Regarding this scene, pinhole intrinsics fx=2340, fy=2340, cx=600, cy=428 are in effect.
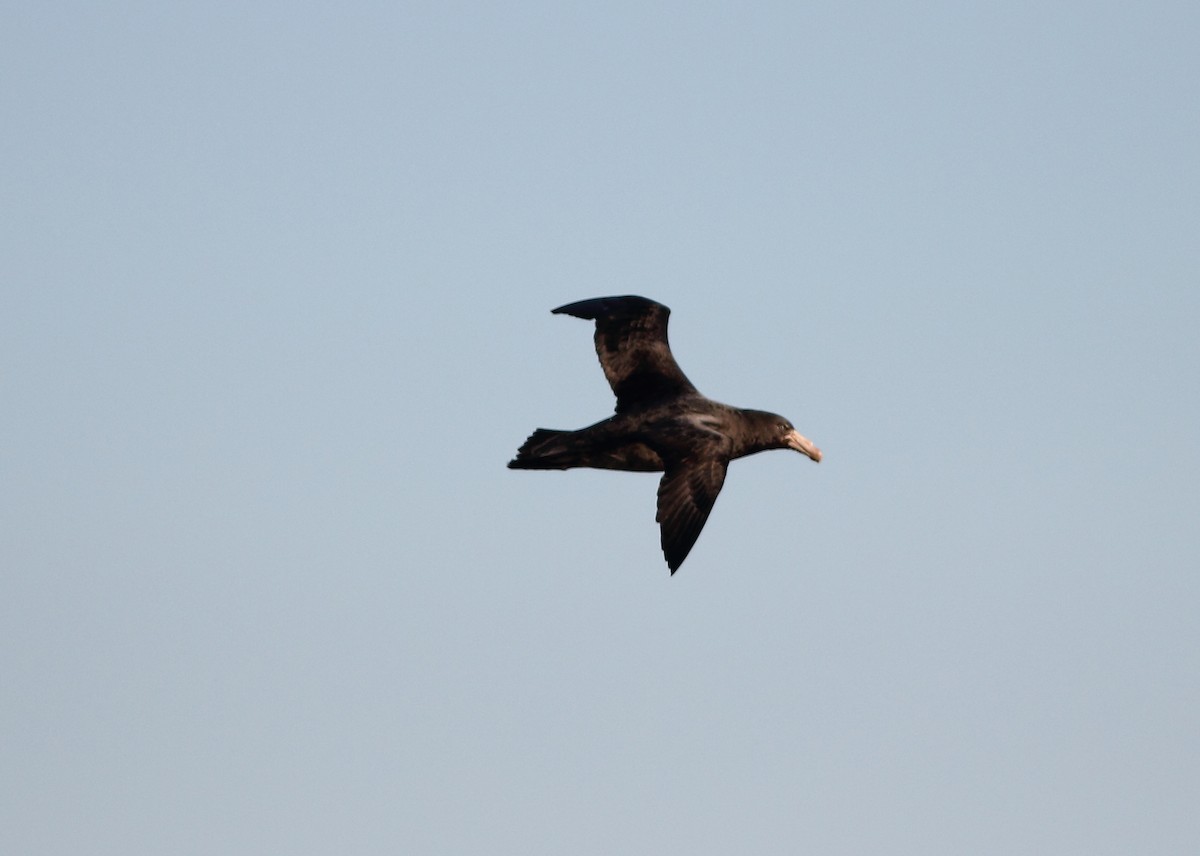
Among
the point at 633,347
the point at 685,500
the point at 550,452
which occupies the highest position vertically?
the point at 633,347

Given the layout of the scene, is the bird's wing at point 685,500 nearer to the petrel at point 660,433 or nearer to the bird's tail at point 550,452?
the petrel at point 660,433

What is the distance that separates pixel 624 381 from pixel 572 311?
1035 millimetres

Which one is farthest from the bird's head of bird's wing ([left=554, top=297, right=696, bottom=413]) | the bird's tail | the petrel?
the bird's tail

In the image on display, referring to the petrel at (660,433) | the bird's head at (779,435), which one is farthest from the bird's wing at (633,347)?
the bird's head at (779,435)

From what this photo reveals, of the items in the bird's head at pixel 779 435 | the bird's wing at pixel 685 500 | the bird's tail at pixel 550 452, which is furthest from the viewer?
the bird's head at pixel 779 435

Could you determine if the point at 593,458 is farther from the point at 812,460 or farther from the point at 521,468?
the point at 812,460

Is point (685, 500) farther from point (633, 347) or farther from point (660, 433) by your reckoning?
point (633, 347)

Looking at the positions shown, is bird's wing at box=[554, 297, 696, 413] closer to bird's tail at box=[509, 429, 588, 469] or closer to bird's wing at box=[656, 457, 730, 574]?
bird's tail at box=[509, 429, 588, 469]

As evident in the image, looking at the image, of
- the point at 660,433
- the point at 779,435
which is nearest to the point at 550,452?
the point at 660,433

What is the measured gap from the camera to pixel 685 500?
2519cm

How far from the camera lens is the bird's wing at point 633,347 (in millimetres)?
27641

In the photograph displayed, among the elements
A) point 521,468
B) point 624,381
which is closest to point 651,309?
point 624,381

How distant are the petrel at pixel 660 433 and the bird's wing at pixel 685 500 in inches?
0.4

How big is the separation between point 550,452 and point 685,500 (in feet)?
6.34
